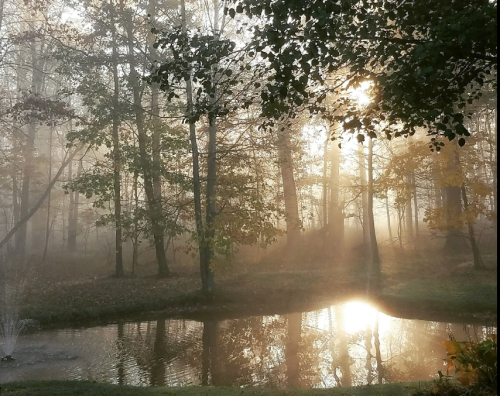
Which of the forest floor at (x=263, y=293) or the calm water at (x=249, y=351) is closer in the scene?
the calm water at (x=249, y=351)

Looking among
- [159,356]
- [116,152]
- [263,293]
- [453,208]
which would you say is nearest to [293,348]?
[159,356]

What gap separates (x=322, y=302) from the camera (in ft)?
62.1

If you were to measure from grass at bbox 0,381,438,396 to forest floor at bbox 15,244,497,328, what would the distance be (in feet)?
26.5

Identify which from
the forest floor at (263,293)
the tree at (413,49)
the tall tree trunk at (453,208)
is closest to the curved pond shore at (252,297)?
the forest floor at (263,293)

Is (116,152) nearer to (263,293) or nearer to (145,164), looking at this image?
(145,164)

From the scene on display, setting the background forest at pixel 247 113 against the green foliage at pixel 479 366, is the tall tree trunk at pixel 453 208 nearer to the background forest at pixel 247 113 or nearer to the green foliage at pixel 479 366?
the background forest at pixel 247 113

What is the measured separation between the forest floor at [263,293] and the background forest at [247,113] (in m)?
1.10

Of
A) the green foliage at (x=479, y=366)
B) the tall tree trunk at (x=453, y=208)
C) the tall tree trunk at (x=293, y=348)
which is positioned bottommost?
the tall tree trunk at (x=293, y=348)

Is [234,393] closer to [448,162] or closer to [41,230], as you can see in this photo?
[448,162]

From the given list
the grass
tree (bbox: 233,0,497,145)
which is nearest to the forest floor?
the grass

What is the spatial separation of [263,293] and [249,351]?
7.23 m

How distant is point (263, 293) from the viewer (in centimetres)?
1975

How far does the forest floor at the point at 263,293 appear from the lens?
16.5 metres

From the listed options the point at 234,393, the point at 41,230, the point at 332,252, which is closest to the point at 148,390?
the point at 234,393
